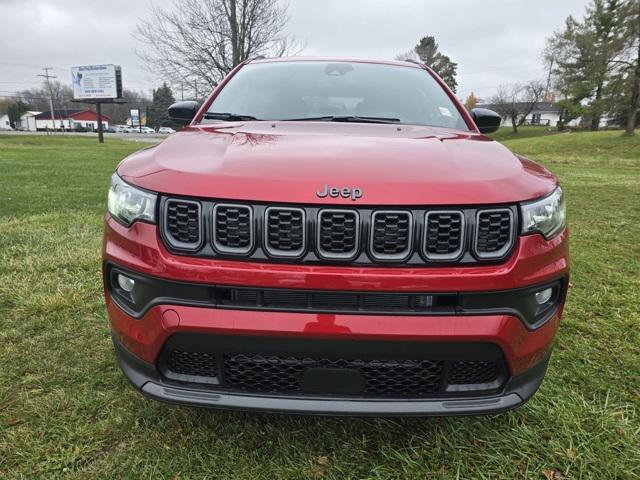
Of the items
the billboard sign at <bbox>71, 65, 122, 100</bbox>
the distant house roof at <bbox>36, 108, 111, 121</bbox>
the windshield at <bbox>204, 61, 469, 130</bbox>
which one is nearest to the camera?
the windshield at <bbox>204, 61, 469, 130</bbox>

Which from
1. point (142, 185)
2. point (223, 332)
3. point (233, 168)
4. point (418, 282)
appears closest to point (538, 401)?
point (418, 282)

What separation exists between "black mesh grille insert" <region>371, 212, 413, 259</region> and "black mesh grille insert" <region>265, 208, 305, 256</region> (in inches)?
9.3

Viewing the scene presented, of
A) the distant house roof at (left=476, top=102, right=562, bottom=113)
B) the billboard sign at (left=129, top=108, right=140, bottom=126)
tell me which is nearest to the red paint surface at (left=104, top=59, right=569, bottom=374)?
the distant house roof at (left=476, top=102, right=562, bottom=113)

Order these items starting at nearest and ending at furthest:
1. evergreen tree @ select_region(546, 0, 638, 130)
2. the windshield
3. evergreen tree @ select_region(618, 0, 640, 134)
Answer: the windshield → evergreen tree @ select_region(618, 0, 640, 134) → evergreen tree @ select_region(546, 0, 638, 130)

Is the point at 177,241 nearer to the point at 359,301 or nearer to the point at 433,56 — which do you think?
the point at 359,301

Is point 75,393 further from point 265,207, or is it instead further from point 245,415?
point 265,207

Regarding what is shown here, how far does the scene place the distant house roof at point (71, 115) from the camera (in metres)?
89.7

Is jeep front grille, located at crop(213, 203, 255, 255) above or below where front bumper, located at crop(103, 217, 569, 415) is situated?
above

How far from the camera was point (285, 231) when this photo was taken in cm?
152

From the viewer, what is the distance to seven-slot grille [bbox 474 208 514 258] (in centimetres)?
154

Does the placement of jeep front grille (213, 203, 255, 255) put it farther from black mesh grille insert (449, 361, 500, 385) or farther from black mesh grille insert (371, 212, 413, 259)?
black mesh grille insert (449, 361, 500, 385)

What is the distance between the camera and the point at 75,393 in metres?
2.26

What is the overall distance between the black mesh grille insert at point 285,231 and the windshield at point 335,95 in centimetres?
112

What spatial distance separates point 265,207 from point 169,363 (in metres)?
0.68
